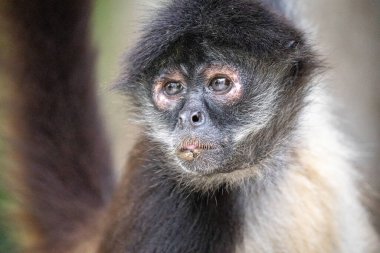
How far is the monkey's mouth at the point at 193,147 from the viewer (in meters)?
3.82

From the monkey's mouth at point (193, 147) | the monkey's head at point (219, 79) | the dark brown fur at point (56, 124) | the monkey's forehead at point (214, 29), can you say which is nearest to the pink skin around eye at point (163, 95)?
the monkey's head at point (219, 79)

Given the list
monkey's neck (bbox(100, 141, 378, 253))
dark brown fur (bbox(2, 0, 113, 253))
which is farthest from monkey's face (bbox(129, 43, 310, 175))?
dark brown fur (bbox(2, 0, 113, 253))

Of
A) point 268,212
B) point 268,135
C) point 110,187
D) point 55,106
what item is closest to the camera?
point 268,135

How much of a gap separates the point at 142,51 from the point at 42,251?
1571mm

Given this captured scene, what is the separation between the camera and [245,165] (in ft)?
13.4

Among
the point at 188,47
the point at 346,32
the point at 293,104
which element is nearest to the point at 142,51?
the point at 188,47

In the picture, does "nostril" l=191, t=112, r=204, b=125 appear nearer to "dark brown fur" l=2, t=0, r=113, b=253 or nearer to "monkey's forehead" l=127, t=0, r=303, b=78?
"monkey's forehead" l=127, t=0, r=303, b=78

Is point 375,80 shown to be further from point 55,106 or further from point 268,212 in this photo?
point 55,106

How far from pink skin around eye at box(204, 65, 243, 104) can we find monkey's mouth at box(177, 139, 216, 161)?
23cm

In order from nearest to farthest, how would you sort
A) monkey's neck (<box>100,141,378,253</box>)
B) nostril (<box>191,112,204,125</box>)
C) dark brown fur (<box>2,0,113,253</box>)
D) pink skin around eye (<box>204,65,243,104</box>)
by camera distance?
nostril (<box>191,112,204,125</box>) < pink skin around eye (<box>204,65,243,104</box>) < monkey's neck (<box>100,141,378,253</box>) < dark brown fur (<box>2,0,113,253</box>)

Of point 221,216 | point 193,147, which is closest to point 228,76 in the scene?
point 193,147

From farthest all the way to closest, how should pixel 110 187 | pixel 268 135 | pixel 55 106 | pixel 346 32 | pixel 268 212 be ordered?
pixel 346 32, pixel 110 187, pixel 55 106, pixel 268 212, pixel 268 135

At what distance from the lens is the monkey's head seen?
152 inches

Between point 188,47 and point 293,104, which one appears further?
point 293,104
